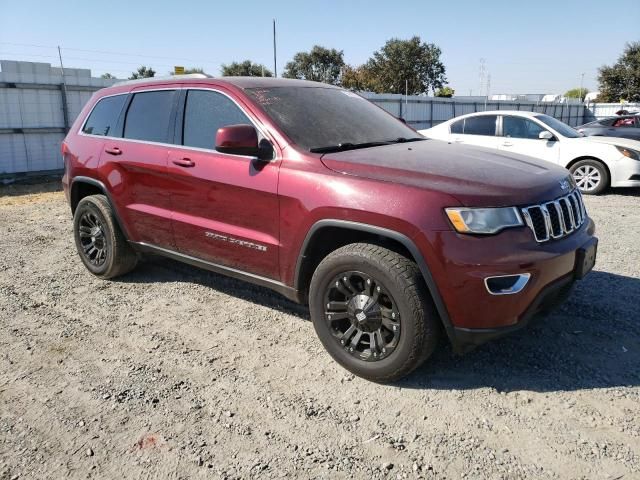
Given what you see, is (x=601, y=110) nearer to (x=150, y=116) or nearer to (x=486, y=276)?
(x=150, y=116)

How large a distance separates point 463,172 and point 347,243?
813 mm

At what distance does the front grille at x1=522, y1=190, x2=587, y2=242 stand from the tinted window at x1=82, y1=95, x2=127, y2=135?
11.7 ft

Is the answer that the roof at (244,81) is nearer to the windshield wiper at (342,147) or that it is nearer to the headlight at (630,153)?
the windshield wiper at (342,147)

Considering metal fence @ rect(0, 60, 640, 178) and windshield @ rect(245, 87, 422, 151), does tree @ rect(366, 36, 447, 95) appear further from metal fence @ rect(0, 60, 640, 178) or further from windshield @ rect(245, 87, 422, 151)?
windshield @ rect(245, 87, 422, 151)

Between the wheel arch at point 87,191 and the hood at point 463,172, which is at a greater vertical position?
the hood at point 463,172

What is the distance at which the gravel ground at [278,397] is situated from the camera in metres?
2.47

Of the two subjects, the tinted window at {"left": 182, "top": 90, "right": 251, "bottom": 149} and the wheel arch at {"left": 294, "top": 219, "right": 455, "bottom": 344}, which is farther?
the tinted window at {"left": 182, "top": 90, "right": 251, "bottom": 149}

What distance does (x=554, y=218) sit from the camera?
9.92 ft

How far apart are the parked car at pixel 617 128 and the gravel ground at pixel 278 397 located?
9.34 metres

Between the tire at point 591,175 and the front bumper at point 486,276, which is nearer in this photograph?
the front bumper at point 486,276

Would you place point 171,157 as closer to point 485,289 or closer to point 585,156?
point 485,289

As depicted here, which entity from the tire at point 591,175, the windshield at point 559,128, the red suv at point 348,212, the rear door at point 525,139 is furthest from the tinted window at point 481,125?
the red suv at point 348,212

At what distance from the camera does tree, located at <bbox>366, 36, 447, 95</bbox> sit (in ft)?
183

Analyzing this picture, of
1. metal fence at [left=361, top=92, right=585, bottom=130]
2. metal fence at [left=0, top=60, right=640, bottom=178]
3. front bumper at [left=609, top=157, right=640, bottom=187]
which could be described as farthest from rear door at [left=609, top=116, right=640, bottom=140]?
metal fence at [left=0, top=60, right=640, bottom=178]
